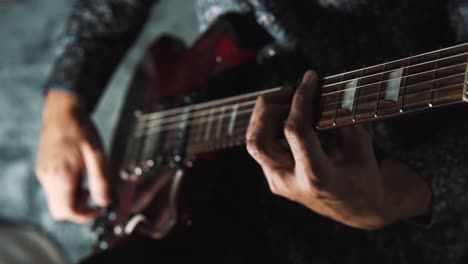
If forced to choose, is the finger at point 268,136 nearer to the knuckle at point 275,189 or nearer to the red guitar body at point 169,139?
the knuckle at point 275,189

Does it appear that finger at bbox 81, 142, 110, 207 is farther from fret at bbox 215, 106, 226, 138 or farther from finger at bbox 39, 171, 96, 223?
fret at bbox 215, 106, 226, 138

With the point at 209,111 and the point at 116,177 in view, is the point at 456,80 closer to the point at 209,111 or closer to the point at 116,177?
the point at 209,111

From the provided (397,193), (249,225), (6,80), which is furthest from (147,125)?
(6,80)

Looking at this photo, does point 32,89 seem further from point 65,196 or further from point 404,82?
point 404,82

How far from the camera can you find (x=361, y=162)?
0.48 m

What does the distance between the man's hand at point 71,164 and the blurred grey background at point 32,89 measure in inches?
9.3

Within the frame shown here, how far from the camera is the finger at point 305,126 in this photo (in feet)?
1.47

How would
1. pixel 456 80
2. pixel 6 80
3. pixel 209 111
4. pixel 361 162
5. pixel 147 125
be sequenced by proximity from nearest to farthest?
pixel 456 80 → pixel 361 162 → pixel 209 111 → pixel 147 125 → pixel 6 80

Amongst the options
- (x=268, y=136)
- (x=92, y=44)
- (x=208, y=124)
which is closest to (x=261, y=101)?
(x=268, y=136)

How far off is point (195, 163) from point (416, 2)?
0.29 m

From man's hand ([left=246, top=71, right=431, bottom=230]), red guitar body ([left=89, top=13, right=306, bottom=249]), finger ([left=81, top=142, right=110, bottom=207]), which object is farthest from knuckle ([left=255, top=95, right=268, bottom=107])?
finger ([left=81, top=142, right=110, bottom=207])

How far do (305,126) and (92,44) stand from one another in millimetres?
594

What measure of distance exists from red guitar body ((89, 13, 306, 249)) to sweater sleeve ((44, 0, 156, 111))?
0.10 metres

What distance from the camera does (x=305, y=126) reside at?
17.7 inches
